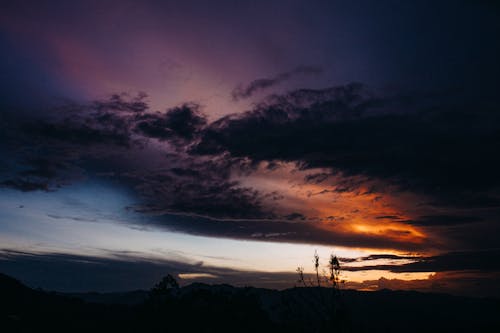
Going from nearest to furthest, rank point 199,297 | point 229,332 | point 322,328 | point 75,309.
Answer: point 322,328, point 229,332, point 199,297, point 75,309

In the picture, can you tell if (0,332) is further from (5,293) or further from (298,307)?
(298,307)

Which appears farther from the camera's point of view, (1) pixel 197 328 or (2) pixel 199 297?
(2) pixel 199 297

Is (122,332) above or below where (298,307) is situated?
below

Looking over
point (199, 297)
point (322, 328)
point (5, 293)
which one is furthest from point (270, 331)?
point (5, 293)

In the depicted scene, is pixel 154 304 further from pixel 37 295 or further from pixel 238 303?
pixel 37 295

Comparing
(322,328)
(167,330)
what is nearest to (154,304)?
(167,330)

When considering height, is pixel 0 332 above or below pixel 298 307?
Answer: below

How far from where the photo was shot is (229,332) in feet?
224

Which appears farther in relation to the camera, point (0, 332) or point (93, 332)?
point (93, 332)

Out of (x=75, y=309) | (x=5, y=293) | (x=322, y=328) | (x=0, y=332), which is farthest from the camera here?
(x=75, y=309)

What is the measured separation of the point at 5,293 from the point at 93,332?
132ft

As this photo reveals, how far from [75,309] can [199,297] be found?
165 ft

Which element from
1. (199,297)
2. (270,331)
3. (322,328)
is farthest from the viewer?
(199,297)

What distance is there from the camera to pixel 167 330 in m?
67.6
